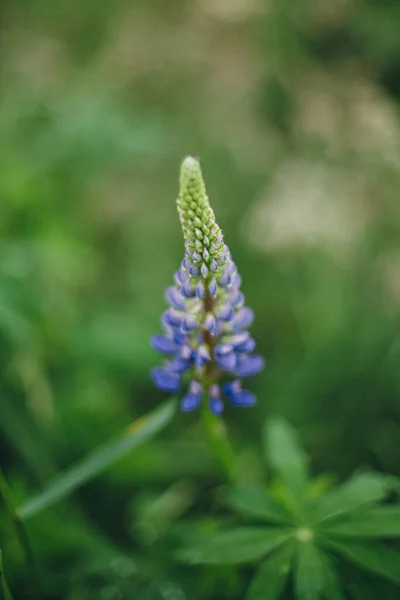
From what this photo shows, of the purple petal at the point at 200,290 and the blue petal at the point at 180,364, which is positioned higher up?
the purple petal at the point at 200,290

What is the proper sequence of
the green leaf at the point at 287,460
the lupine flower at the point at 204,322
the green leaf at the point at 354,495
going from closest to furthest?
the lupine flower at the point at 204,322, the green leaf at the point at 354,495, the green leaf at the point at 287,460

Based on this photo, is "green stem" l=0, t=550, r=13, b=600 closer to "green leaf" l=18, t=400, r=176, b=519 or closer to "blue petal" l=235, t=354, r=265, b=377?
"green leaf" l=18, t=400, r=176, b=519

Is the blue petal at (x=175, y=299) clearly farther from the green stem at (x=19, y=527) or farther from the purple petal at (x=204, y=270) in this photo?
the green stem at (x=19, y=527)

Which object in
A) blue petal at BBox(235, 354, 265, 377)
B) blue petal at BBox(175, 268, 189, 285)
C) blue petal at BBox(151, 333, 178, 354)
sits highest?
blue petal at BBox(175, 268, 189, 285)

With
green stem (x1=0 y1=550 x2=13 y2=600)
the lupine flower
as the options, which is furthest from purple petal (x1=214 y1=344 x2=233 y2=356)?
green stem (x1=0 y1=550 x2=13 y2=600)

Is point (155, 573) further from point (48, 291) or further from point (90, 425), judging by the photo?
point (48, 291)

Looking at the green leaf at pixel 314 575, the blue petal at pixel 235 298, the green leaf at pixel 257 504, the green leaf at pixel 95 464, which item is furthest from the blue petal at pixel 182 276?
the green leaf at pixel 314 575
